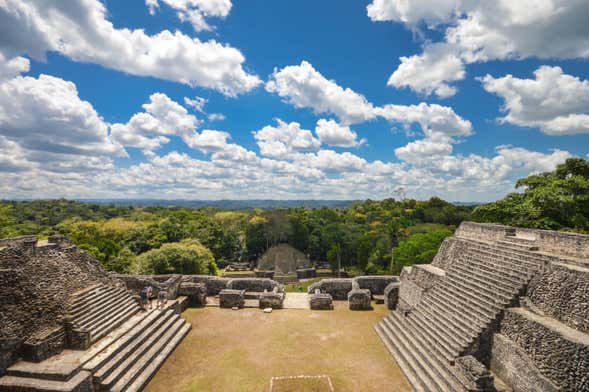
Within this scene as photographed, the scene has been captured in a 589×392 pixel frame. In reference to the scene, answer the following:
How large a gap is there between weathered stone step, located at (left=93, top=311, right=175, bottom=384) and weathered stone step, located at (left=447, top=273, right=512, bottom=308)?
36.0 ft

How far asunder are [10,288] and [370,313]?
13424 millimetres

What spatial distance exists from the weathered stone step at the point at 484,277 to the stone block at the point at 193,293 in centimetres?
1170

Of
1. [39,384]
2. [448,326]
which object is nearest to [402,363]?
[448,326]

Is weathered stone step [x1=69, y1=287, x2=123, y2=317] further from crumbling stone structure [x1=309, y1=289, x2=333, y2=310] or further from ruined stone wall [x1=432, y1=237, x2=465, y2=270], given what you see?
ruined stone wall [x1=432, y1=237, x2=465, y2=270]

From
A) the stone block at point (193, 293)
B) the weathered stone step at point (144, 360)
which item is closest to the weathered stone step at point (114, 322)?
the weathered stone step at point (144, 360)

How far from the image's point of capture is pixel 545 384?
6281 mm

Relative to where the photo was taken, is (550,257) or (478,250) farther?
(478,250)

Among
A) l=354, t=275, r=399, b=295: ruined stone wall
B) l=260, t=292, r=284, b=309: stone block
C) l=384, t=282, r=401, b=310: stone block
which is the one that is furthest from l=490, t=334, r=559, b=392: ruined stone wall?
l=260, t=292, r=284, b=309: stone block

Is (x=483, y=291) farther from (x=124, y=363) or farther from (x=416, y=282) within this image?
(x=124, y=363)

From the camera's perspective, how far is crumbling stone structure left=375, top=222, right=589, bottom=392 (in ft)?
21.4

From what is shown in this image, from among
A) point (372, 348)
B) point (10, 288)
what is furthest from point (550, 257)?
point (10, 288)

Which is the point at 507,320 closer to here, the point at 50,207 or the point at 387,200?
the point at 387,200

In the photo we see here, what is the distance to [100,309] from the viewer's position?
394 inches

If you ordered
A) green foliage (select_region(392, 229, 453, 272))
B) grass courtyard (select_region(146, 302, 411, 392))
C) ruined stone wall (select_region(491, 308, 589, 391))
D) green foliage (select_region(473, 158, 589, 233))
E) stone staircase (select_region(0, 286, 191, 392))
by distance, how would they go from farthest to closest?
1. green foliage (select_region(392, 229, 453, 272))
2. green foliage (select_region(473, 158, 589, 233))
3. grass courtyard (select_region(146, 302, 411, 392))
4. stone staircase (select_region(0, 286, 191, 392))
5. ruined stone wall (select_region(491, 308, 589, 391))
